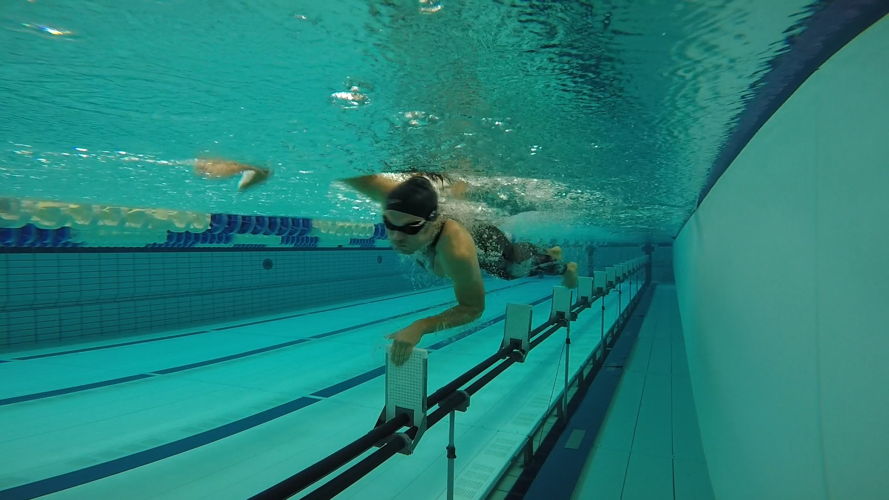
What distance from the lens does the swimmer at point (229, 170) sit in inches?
145

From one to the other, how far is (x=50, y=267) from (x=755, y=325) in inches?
379

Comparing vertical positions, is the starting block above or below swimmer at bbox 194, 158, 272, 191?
below

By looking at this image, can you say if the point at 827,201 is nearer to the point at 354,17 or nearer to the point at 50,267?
the point at 354,17

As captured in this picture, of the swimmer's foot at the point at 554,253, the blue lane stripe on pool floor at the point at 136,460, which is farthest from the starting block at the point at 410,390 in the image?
the swimmer's foot at the point at 554,253

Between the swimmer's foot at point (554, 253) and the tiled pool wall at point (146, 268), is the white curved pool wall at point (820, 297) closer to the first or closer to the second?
the swimmer's foot at point (554, 253)

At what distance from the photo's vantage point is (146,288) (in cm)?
820

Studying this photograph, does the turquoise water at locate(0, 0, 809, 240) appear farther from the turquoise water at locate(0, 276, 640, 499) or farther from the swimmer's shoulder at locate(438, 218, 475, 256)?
the turquoise water at locate(0, 276, 640, 499)

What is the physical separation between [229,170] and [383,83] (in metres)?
2.71

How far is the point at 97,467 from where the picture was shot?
3107mm

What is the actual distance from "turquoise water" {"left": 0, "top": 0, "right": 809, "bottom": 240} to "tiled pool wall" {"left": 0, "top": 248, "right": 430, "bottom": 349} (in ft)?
14.0

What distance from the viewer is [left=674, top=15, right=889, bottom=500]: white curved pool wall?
83 cm

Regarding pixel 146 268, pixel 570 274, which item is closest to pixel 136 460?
pixel 570 274

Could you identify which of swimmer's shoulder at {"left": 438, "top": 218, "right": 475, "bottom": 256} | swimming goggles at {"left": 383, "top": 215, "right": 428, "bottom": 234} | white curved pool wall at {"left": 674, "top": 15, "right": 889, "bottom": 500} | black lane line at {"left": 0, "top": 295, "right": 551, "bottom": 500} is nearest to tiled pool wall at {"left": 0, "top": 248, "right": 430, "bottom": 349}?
black lane line at {"left": 0, "top": 295, "right": 551, "bottom": 500}

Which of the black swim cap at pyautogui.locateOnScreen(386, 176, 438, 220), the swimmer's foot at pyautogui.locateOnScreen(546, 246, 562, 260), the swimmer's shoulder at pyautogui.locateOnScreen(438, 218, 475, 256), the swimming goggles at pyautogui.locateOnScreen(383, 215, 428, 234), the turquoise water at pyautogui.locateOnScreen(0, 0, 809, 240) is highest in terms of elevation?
the turquoise water at pyautogui.locateOnScreen(0, 0, 809, 240)
